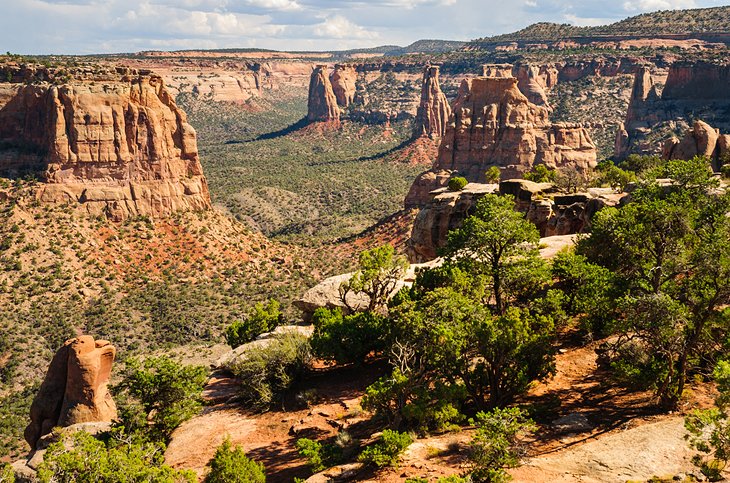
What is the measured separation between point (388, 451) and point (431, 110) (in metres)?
163

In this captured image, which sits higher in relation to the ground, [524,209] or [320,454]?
[524,209]

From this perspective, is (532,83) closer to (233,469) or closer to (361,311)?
(361,311)

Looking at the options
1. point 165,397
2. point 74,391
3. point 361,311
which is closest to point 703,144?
point 361,311

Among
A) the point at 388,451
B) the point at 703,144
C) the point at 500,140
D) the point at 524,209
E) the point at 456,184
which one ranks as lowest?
the point at 388,451

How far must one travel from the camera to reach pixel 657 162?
243 ft

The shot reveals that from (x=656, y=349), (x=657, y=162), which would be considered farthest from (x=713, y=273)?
(x=657, y=162)

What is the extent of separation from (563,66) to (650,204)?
569 ft

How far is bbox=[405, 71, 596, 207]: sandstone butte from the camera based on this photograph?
101 meters

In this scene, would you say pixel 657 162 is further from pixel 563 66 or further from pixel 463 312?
pixel 563 66

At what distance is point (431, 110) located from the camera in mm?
176000

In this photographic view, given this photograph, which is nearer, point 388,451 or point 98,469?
point 98,469

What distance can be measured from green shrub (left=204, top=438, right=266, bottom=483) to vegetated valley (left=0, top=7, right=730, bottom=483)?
8 centimetres

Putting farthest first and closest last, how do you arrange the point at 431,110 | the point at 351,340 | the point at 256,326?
1. the point at 431,110
2. the point at 256,326
3. the point at 351,340

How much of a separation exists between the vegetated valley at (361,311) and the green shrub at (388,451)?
96 millimetres
